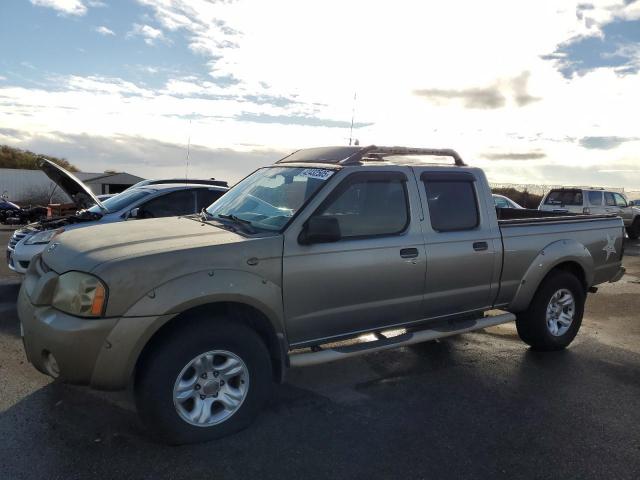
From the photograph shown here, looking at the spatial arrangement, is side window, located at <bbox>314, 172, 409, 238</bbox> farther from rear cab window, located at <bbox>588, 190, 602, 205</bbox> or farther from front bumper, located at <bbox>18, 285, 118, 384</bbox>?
rear cab window, located at <bbox>588, 190, 602, 205</bbox>

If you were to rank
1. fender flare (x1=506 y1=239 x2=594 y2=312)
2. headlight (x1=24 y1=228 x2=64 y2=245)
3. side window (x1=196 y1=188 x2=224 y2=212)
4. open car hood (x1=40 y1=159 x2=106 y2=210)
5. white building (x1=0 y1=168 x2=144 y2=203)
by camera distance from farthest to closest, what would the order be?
white building (x1=0 y1=168 x2=144 y2=203) < side window (x1=196 y1=188 x2=224 y2=212) < open car hood (x1=40 y1=159 x2=106 y2=210) < headlight (x1=24 y1=228 x2=64 y2=245) < fender flare (x1=506 y1=239 x2=594 y2=312)

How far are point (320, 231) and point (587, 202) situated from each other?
16.2 m

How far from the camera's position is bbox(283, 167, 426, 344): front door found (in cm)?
380

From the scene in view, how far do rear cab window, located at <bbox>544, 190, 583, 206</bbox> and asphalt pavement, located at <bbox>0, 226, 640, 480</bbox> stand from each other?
12999 mm

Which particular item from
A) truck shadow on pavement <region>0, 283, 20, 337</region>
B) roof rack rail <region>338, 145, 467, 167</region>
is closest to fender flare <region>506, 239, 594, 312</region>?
roof rack rail <region>338, 145, 467, 167</region>

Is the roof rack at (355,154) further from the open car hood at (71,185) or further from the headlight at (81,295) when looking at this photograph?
the open car hood at (71,185)

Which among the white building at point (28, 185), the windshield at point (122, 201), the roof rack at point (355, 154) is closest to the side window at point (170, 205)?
the windshield at point (122, 201)

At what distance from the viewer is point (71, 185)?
7508 mm

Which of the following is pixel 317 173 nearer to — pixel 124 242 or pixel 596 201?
pixel 124 242

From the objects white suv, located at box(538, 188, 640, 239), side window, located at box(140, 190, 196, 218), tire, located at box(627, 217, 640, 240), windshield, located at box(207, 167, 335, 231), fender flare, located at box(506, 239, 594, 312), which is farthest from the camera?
tire, located at box(627, 217, 640, 240)

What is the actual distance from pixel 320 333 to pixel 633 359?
381 cm

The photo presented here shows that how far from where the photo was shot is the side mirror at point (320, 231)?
12.0ft

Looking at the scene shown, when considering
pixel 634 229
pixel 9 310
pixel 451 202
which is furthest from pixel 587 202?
pixel 9 310

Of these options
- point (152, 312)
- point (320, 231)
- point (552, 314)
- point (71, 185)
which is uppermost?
point (71, 185)
